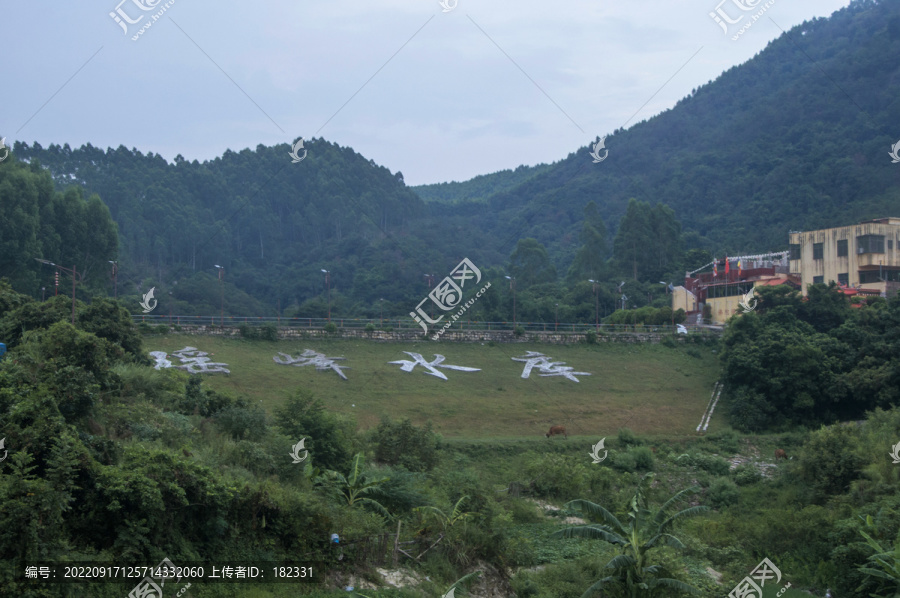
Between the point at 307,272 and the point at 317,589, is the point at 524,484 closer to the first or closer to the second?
the point at 317,589

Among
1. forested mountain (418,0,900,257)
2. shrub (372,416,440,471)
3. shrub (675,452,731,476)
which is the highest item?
forested mountain (418,0,900,257)

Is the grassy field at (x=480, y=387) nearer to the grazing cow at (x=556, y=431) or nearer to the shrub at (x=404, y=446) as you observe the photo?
the grazing cow at (x=556, y=431)

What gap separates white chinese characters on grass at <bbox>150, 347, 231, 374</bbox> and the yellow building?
37486 millimetres

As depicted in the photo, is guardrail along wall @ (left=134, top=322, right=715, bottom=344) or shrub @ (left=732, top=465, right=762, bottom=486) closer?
shrub @ (left=732, top=465, right=762, bottom=486)

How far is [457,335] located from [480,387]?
21.6ft

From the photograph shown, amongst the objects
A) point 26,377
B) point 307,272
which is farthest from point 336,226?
point 26,377

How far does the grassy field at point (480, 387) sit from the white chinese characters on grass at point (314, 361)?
356 millimetres

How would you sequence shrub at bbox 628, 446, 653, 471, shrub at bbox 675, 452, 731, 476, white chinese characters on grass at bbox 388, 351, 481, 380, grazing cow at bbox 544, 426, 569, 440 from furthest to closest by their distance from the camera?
white chinese characters on grass at bbox 388, 351, 481, 380 < grazing cow at bbox 544, 426, 569, 440 < shrub at bbox 675, 452, 731, 476 < shrub at bbox 628, 446, 653, 471

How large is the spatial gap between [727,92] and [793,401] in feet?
369

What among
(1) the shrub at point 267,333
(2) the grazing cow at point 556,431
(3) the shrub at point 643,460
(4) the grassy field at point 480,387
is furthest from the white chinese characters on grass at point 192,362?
(3) the shrub at point 643,460

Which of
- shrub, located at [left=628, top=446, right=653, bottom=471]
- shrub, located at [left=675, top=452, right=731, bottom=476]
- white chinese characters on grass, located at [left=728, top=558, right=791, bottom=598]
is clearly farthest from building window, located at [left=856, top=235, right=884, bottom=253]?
white chinese characters on grass, located at [left=728, top=558, right=791, bottom=598]

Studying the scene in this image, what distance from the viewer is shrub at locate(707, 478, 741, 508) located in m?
22.2

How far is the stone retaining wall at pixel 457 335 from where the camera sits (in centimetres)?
3397

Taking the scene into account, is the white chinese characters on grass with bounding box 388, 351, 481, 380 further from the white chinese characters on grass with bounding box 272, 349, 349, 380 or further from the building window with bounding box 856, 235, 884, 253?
the building window with bounding box 856, 235, 884, 253
